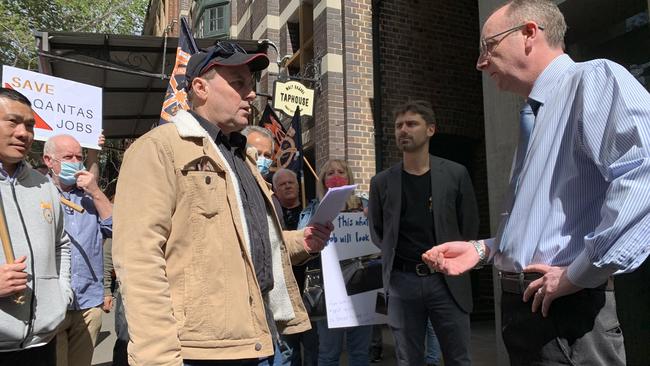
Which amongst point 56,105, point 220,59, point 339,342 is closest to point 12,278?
point 220,59

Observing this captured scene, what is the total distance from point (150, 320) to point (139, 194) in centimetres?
46

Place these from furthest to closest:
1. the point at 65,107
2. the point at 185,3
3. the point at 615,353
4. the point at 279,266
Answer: the point at 185,3, the point at 65,107, the point at 279,266, the point at 615,353

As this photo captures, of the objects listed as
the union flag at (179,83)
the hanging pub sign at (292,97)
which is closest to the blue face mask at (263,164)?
the union flag at (179,83)

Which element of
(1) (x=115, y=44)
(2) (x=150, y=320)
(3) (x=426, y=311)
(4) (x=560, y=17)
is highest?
(1) (x=115, y=44)

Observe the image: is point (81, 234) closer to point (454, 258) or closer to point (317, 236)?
point (317, 236)

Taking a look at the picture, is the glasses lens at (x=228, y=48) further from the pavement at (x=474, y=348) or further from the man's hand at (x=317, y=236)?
the pavement at (x=474, y=348)

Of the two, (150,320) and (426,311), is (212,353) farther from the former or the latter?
(426,311)

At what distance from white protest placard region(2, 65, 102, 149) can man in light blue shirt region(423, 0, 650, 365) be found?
158 inches

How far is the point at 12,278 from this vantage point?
2.42 metres

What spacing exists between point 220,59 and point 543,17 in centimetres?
133

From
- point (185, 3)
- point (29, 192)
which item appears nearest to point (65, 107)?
point (29, 192)

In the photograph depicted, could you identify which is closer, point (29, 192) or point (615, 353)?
point (615, 353)

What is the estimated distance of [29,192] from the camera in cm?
280

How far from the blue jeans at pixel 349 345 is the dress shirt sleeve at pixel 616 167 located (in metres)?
2.91
